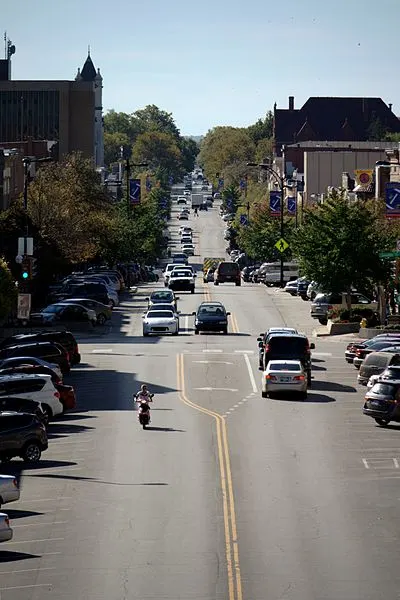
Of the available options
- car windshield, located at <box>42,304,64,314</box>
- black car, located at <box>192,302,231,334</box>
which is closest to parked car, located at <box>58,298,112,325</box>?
car windshield, located at <box>42,304,64,314</box>

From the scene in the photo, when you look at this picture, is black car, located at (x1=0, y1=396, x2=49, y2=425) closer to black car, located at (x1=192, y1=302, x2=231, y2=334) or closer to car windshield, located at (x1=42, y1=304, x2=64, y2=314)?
car windshield, located at (x1=42, y1=304, x2=64, y2=314)

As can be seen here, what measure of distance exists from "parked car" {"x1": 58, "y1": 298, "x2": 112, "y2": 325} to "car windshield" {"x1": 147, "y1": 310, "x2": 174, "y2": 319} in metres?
4.05

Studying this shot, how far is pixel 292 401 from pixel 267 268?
65502 mm

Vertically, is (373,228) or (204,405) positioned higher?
(373,228)

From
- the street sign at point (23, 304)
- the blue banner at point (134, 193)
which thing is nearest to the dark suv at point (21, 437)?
the street sign at point (23, 304)

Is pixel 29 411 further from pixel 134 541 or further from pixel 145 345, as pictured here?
pixel 145 345

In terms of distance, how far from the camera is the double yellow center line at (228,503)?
77.6ft

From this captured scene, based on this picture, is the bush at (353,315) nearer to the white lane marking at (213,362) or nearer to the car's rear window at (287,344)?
the white lane marking at (213,362)

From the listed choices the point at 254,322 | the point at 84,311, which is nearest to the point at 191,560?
the point at 84,311

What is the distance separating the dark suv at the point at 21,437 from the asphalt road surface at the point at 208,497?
0.42 meters

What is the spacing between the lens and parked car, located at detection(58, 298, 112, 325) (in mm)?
73812

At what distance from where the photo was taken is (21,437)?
120 ft

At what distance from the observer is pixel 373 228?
245 ft

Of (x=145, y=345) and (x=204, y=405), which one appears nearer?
(x=204, y=405)
